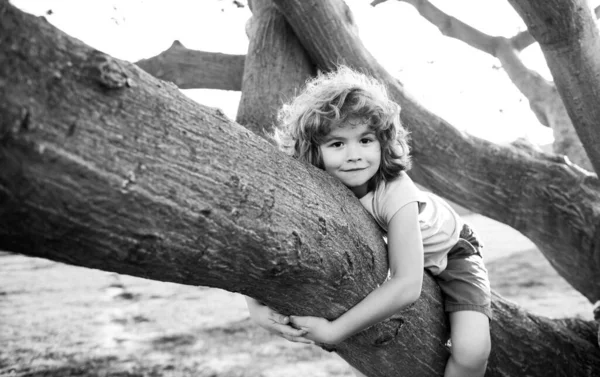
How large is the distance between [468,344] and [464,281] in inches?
8.5

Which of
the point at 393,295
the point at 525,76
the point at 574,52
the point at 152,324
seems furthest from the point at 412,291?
the point at 152,324

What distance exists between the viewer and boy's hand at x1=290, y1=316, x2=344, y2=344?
158 centimetres

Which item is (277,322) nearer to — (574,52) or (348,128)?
(348,128)

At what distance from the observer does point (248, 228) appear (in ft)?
4.06

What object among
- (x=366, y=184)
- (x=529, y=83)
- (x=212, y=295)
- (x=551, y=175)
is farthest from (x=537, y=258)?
(x=366, y=184)

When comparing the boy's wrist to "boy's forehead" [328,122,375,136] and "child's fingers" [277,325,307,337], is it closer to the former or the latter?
"child's fingers" [277,325,307,337]

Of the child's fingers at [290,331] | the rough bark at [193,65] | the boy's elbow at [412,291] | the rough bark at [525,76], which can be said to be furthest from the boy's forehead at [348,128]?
the rough bark at [525,76]

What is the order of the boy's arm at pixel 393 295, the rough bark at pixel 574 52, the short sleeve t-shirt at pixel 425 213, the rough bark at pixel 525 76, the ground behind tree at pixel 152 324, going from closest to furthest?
the boy's arm at pixel 393 295
the short sleeve t-shirt at pixel 425 213
the rough bark at pixel 574 52
the rough bark at pixel 525 76
the ground behind tree at pixel 152 324

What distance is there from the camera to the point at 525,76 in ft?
17.3

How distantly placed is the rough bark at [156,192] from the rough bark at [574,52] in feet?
4.29

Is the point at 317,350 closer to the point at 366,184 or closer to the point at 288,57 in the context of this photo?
the point at 288,57

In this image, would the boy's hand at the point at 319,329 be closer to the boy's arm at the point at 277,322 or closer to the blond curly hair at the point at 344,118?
the boy's arm at the point at 277,322

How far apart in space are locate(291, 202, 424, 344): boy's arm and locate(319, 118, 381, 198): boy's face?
0.18m

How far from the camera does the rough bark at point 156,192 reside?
2.96ft
